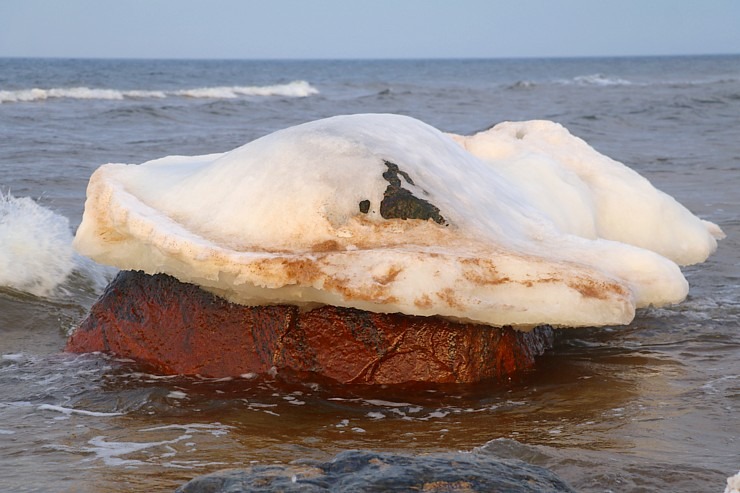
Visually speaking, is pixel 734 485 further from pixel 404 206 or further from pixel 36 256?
pixel 36 256

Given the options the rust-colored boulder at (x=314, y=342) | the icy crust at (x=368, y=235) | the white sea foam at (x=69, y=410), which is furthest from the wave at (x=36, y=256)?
the white sea foam at (x=69, y=410)

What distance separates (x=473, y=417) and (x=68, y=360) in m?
1.87

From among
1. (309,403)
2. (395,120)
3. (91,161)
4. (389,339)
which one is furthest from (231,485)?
(91,161)

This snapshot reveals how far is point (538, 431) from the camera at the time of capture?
336 centimetres

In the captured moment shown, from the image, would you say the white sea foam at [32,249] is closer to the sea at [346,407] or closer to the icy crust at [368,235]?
the sea at [346,407]

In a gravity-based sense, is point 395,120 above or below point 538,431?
above

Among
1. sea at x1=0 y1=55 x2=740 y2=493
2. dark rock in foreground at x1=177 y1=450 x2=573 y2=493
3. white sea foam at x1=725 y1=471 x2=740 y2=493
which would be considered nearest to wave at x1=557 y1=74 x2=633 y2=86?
sea at x1=0 y1=55 x2=740 y2=493

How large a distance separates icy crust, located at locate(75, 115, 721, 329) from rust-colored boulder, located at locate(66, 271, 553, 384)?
16 cm

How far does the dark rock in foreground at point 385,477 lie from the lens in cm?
227

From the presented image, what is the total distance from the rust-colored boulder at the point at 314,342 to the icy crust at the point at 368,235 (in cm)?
16

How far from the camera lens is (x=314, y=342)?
12.6 ft

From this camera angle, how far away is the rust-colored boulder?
12.5ft

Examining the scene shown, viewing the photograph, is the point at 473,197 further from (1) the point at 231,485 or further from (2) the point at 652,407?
(1) the point at 231,485

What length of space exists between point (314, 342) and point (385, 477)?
5.12 ft
